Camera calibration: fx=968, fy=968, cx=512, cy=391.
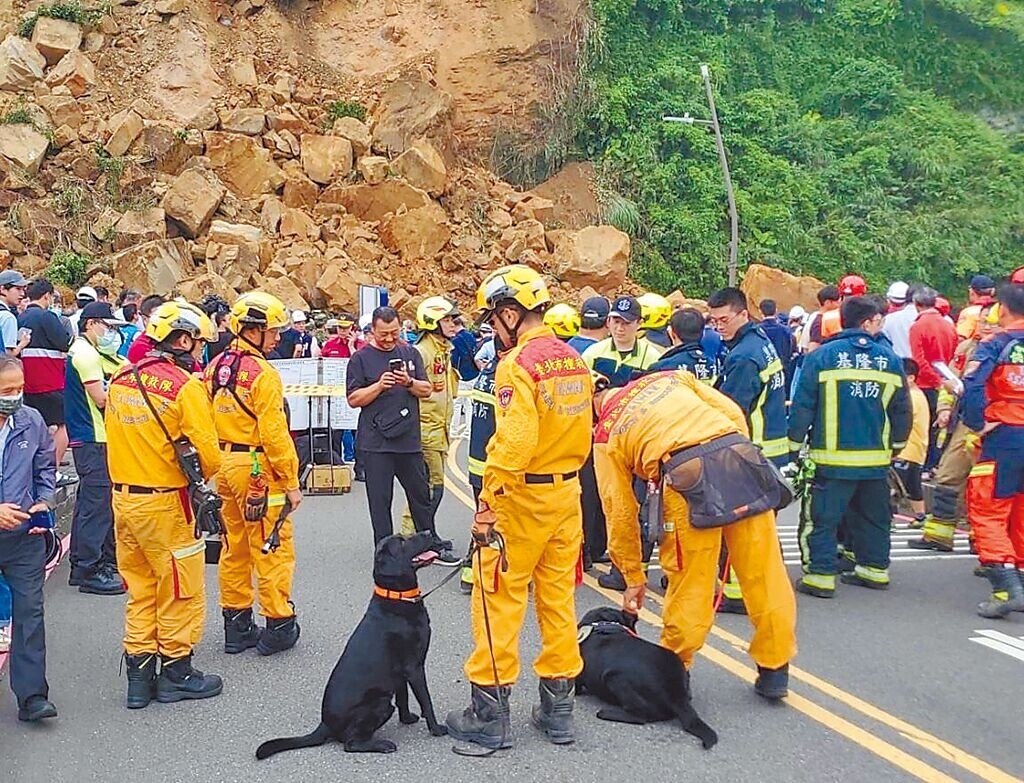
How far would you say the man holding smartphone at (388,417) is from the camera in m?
7.72

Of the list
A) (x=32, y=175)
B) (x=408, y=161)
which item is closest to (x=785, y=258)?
(x=408, y=161)

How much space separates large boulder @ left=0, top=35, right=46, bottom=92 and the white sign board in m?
16.8

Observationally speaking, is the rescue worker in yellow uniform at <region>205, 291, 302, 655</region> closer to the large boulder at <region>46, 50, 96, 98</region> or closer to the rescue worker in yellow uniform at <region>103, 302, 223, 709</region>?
the rescue worker in yellow uniform at <region>103, 302, 223, 709</region>

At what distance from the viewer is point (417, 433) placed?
790 centimetres

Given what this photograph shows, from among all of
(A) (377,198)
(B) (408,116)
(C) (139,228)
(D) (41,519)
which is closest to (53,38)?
(C) (139,228)

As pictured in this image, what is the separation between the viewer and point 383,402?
774 centimetres

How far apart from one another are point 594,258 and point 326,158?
7.58 metres

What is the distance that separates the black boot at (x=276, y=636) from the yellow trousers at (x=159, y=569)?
75 cm

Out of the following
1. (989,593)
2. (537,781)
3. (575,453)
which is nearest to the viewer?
(537,781)

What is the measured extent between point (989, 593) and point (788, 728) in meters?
3.46

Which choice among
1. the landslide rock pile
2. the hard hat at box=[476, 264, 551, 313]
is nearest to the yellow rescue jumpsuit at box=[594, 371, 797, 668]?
the hard hat at box=[476, 264, 551, 313]

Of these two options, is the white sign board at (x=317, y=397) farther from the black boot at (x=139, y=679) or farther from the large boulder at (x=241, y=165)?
the large boulder at (x=241, y=165)

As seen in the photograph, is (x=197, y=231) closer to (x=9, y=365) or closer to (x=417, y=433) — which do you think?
(x=417, y=433)

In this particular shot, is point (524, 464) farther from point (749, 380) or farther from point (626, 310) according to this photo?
point (626, 310)
